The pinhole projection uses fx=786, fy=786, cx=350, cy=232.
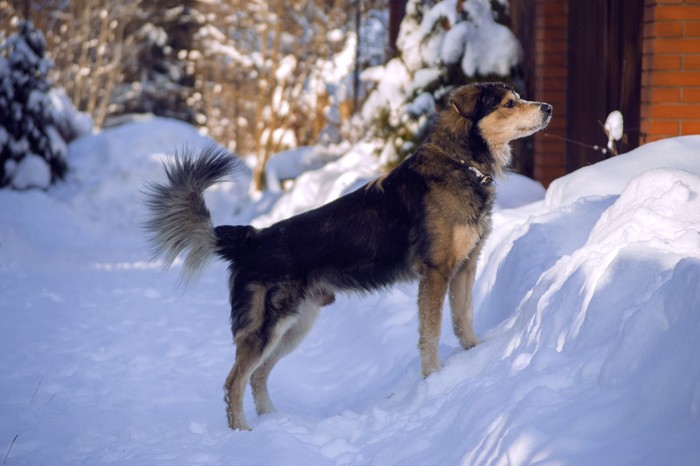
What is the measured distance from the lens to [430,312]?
501 centimetres

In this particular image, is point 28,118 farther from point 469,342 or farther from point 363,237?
point 469,342

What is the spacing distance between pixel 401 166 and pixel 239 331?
1.55 meters

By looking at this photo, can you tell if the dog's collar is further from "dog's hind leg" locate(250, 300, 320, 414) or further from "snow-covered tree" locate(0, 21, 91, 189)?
"snow-covered tree" locate(0, 21, 91, 189)

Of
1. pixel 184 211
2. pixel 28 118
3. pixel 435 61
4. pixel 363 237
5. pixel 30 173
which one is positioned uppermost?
pixel 435 61

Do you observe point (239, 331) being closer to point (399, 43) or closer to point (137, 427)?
point (137, 427)

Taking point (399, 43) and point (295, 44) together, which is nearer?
point (399, 43)

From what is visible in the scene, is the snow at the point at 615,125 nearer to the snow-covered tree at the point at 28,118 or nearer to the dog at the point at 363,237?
the dog at the point at 363,237

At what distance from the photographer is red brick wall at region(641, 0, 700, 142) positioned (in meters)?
6.65

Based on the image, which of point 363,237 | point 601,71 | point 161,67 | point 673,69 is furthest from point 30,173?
point 161,67

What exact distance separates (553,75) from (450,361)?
556 cm

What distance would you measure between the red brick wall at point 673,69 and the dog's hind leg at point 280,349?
11.4ft

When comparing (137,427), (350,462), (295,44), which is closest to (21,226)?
(295,44)

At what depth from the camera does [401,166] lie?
538 cm

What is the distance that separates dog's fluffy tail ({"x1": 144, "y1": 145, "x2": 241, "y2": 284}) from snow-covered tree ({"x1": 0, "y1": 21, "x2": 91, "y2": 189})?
36.3 ft
